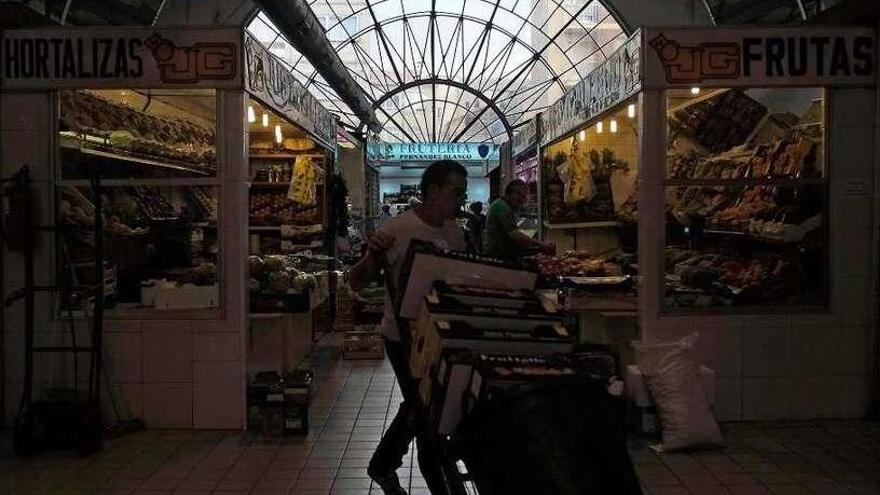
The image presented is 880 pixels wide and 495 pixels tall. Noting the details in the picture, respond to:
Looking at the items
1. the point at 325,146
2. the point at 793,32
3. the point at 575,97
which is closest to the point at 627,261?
the point at 575,97

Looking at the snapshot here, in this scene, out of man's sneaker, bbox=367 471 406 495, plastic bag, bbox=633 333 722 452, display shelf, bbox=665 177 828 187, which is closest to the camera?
man's sneaker, bbox=367 471 406 495

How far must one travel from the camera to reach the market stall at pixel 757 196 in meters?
5.38

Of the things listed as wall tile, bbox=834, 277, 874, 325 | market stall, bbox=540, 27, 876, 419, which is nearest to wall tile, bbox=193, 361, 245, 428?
market stall, bbox=540, 27, 876, 419

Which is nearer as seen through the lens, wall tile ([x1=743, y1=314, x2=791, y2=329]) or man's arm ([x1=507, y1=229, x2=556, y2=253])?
wall tile ([x1=743, y1=314, x2=791, y2=329])

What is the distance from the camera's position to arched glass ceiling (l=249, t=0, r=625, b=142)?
18609mm

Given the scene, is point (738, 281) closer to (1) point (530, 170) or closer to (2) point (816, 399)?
(2) point (816, 399)

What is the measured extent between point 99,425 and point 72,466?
1.08ft

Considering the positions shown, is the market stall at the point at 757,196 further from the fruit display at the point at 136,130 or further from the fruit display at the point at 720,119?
the fruit display at the point at 136,130

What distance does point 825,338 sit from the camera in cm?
552

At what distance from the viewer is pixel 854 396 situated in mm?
5535

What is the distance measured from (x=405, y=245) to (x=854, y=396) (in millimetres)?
3585

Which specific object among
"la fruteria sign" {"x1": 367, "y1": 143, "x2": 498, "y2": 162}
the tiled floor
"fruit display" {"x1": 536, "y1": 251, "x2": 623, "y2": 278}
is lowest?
the tiled floor

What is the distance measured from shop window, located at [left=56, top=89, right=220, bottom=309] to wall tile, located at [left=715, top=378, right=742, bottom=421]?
11.0ft

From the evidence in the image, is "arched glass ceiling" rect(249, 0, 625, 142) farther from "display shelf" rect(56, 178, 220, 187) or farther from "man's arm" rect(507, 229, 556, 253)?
"display shelf" rect(56, 178, 220, 187)
